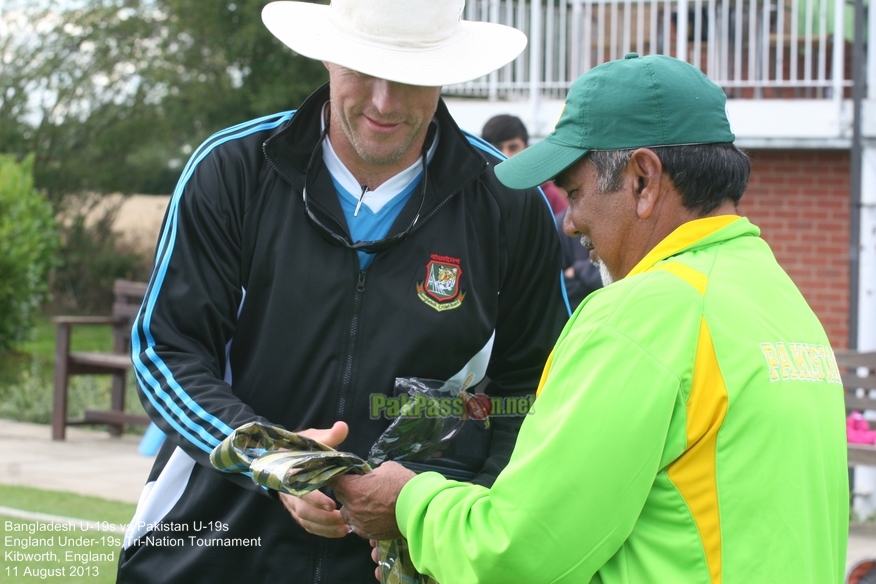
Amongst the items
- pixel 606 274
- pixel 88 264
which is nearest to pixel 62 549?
pixel 606 274

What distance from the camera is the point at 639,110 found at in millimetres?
2010

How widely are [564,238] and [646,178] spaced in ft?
14.2

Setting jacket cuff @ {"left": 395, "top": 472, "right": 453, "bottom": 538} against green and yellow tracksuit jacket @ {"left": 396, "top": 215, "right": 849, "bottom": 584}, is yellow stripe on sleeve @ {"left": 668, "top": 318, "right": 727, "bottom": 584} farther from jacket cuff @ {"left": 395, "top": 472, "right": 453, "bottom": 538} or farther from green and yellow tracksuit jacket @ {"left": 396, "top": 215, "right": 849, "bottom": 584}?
jacket cuff @ {"left": 395, "top": 472, "right": 453, "bottom": 538}

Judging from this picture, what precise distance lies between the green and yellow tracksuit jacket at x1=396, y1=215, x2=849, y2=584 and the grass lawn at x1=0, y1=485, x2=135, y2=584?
4.57 m

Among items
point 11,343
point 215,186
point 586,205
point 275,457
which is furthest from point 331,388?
point 11,343

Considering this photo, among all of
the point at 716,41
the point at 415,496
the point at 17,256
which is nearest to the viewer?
the point at 415,496

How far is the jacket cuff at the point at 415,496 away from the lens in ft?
6.75

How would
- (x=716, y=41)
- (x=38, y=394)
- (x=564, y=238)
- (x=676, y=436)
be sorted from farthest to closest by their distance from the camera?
(x=38, y=394), (x=716, y=41), (x=564, y=238), (x=676, y=436)

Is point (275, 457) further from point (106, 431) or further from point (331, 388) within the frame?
point (106, 431)

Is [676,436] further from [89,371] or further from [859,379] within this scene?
[89,371]

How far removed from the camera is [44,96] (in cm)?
2566

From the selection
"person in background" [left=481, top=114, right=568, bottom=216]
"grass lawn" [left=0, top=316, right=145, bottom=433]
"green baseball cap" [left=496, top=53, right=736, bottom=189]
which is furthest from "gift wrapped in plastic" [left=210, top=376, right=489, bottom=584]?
"grass lawn" [left=0, top=316, right=145, bottom=433]

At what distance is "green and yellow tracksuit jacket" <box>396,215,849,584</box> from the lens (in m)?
1.75

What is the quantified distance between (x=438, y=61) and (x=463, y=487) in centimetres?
119
